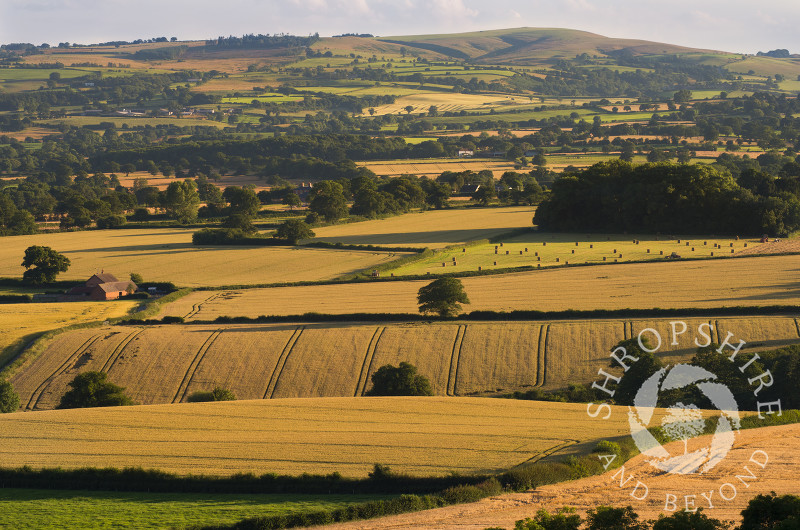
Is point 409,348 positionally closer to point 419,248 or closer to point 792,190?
point 419,248

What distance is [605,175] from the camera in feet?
335

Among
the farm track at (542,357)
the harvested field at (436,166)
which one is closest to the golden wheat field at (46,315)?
the farm track at (542,357)

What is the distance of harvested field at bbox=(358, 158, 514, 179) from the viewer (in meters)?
172

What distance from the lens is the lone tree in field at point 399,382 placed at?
4681cm

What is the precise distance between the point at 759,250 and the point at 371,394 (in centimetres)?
4851

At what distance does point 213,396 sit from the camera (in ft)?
154

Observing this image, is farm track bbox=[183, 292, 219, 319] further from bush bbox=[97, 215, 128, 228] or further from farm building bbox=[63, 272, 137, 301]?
bush bbox=[97, 215, 128, 228]

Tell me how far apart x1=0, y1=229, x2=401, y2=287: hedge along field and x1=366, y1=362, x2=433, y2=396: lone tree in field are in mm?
32068

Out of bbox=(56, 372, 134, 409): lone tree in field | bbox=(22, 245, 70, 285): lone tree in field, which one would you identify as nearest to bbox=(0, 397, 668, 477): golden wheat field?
bbox=(56, 372, 134, 409): lone tree in field

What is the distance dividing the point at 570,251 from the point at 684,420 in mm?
48992

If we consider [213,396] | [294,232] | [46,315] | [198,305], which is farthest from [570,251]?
[213,396]

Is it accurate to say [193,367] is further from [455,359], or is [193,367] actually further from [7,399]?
[455,359]

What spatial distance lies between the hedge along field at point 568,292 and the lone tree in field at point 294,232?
72.2ft

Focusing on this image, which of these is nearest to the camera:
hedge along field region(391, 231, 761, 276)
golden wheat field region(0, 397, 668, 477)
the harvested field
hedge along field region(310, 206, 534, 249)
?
golden wheat field region(0, 397, 668, 477)
